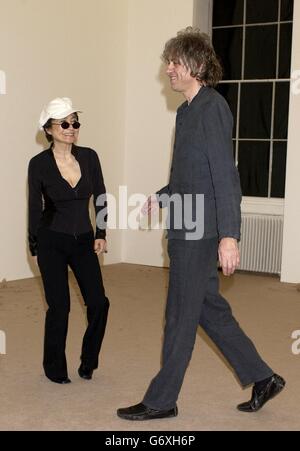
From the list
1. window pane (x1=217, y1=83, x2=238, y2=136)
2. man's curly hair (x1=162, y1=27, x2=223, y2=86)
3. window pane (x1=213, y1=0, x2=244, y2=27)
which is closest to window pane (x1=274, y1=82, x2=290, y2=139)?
window pane (x1=217, y1=83, x2=238, y2=136)

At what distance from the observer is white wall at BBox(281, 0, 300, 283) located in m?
6.55

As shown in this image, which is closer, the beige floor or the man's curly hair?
the man's curly hair

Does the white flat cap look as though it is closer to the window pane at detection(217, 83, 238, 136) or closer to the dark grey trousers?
the dark grey trousers

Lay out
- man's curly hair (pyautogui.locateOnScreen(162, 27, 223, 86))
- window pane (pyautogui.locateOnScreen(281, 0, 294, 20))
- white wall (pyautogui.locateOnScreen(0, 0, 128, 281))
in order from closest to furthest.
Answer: man's curly hair (pyautogui.locateOnScreen(162, 27, 223, 86)) → white wall (pyautogui.locateOnScreen(0, 0, 128, 281)) → window pane (pyautogui.locateOnScreen(281, 0, 294, 20))

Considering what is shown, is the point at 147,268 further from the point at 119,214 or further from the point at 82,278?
the point at 82,278

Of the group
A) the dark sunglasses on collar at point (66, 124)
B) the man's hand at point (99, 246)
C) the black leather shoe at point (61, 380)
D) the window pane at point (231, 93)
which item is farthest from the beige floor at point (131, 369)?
the window pane at point (231, 93)

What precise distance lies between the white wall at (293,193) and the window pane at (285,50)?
1.44ft

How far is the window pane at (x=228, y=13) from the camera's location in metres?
7.24

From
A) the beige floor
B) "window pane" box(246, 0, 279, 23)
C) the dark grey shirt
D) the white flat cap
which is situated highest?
"window pane" box(246, 0, 279, 23)

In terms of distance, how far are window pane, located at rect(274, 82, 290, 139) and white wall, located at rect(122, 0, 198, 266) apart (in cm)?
96

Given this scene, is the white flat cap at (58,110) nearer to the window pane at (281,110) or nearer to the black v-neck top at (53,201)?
the black v-neck top at (53,201)

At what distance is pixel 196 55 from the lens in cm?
267
